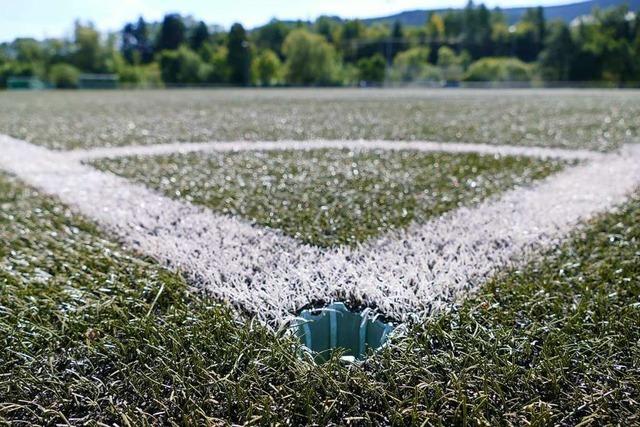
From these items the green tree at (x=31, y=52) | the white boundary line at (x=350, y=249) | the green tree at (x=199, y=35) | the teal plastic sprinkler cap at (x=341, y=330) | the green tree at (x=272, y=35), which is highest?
the green tree at (x=31, y=52)

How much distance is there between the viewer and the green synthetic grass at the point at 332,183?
106 inches

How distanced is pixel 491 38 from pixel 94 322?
67138 millimetres

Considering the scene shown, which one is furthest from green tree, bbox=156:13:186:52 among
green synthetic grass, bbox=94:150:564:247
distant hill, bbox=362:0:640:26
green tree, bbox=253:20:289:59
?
distant hill, bbox=362:0:640:26

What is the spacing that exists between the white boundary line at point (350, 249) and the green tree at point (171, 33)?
25.2m

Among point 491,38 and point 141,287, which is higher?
point 491,38

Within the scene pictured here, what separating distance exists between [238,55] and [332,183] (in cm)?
2764

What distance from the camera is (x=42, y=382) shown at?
1316 mm

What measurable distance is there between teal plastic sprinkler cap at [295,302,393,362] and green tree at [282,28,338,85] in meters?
40.2

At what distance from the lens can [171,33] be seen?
28.5m

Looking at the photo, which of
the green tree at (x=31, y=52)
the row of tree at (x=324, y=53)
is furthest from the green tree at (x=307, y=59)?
the green tree at (x=31, y=52)

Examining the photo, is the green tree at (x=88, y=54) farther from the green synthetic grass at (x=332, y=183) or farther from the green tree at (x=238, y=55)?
the green synthetic grass at (x=332, y=183)

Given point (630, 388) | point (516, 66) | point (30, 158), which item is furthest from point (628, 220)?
point (516, 66)

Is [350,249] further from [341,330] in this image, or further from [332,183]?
[332,183]

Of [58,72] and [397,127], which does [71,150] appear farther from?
[58,72]
